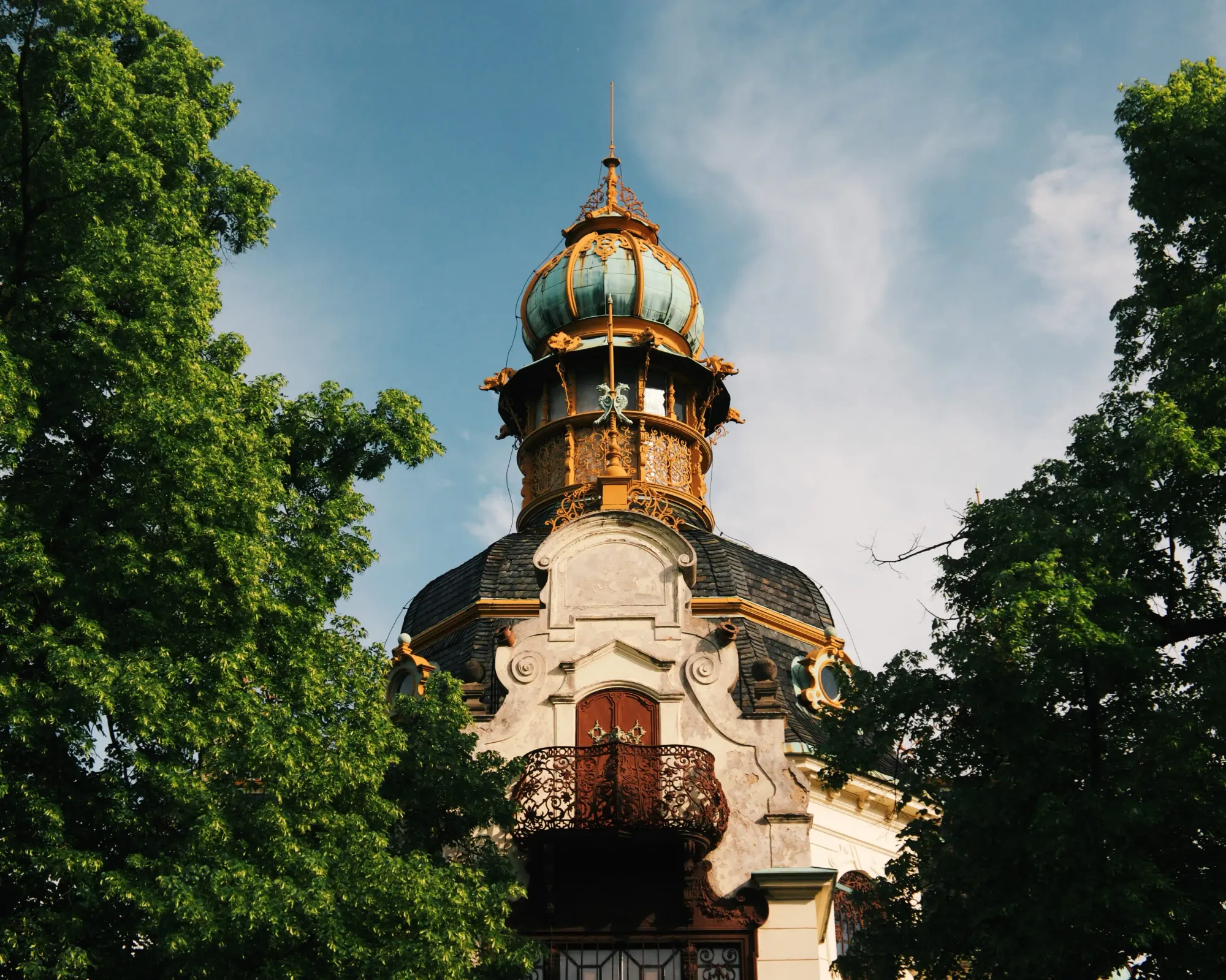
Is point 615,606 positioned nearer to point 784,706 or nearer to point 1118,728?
point 784,706

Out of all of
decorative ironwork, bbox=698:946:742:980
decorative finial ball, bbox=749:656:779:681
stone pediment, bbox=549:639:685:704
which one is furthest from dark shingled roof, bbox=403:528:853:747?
decorative ironwork, bbox=698:946:742:980

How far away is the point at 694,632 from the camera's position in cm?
2006

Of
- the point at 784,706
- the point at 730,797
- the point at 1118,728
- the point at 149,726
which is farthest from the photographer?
the point at 784,706

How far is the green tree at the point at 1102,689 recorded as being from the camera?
1370cm

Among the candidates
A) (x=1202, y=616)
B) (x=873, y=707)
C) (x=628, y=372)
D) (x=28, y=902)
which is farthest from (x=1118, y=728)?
(x=628, y=372)

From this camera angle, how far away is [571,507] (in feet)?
80.0

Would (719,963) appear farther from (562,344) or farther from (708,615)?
(562,344)

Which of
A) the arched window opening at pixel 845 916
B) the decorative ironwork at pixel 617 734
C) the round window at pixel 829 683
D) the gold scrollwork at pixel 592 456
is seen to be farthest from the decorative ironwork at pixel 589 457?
the arched window opening at pixel 845 916

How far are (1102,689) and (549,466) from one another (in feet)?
53.0

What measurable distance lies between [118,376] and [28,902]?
4.90 metres

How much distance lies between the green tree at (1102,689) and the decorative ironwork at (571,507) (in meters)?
6.51

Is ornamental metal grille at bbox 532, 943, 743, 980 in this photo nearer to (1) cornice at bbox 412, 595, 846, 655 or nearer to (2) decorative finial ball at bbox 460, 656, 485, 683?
(2) decorative finial ball at bbox 460, 656, 485, 683

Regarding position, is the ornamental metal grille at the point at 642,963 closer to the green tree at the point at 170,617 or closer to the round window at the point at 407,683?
the green tree at the point at 170,617

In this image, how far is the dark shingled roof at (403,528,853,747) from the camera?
2281 cm
